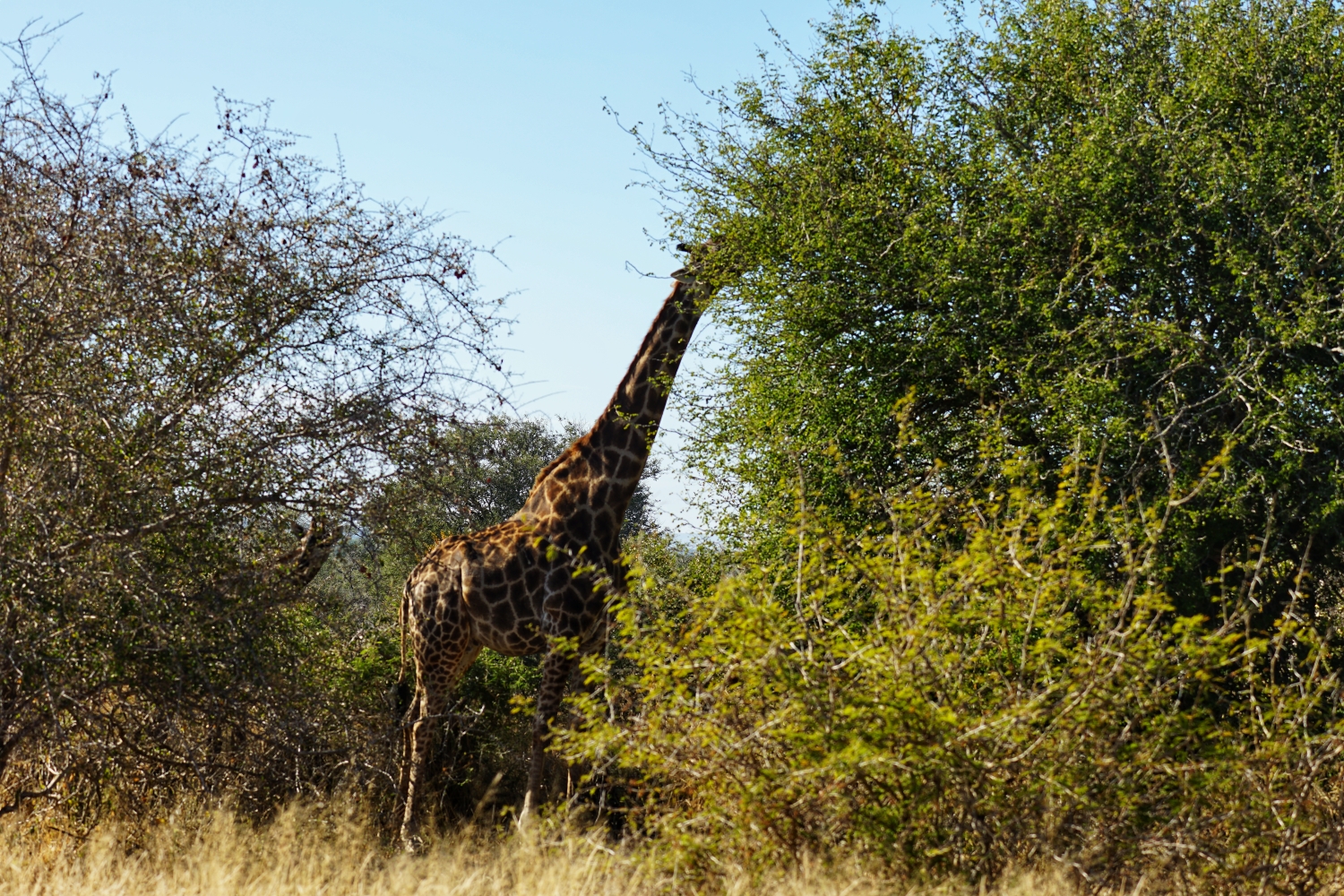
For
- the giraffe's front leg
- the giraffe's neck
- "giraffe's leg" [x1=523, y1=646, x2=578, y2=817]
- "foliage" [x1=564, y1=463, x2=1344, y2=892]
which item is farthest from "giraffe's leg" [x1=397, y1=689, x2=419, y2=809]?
"foliage" [x1=564, y1=463, x2=1344, y2=892]

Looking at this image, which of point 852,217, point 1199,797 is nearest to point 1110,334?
point 852,217

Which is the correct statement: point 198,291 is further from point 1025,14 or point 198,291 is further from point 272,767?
point 1025,14

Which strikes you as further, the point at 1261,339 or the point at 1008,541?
the point at 1261,339

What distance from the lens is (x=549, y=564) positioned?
10.5 m

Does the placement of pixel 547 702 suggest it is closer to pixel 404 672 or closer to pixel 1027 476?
pixel 404 672

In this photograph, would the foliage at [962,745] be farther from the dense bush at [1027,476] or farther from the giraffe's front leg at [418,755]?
the giraffe's front leg at [418,755]

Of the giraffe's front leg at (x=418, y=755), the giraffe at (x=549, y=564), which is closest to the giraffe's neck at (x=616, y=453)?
the giraffe at (x=549, y=564)

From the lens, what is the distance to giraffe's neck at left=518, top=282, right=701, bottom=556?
419 inches

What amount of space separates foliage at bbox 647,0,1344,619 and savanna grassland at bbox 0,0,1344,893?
0.05m

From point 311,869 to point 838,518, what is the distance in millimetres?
5119

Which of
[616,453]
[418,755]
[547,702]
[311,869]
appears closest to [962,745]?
[311,869]

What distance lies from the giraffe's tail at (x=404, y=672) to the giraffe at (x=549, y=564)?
0.39ft

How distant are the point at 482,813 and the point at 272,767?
2.93 m

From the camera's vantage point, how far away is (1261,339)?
983 centimetres
